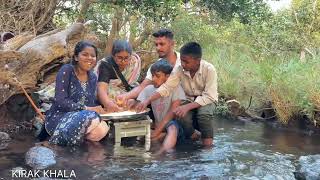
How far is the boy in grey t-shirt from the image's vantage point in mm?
5500

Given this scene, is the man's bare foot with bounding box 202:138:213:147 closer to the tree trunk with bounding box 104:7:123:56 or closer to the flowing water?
the flowing water

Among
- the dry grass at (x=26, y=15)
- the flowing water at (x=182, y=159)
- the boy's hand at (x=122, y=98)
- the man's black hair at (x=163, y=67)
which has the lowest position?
the flowing water at (x=182, y=159)

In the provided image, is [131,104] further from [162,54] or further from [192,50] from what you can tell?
[192,50]

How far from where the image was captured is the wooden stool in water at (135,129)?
5297mm

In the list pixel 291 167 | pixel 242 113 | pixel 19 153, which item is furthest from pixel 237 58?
pixel 19 153

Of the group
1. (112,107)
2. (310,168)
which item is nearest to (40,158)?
(112,107)

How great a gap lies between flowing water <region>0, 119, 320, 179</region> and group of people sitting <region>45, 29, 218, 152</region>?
0.78 ft

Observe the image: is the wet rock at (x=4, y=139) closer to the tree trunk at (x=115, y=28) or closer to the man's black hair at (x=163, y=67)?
the man's black hair at (x=163, y=67)

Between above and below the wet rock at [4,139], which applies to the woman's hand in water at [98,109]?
above

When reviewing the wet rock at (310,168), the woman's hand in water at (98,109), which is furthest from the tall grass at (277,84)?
the woman's hand in water at (98,109)

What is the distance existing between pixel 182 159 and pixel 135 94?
1.18 m

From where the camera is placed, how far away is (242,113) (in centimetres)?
856

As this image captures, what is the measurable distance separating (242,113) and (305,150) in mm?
2835

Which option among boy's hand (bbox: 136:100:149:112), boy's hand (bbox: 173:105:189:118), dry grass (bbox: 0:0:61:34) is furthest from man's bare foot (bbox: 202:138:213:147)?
dry grass (bbox: 0:0:61:34)
